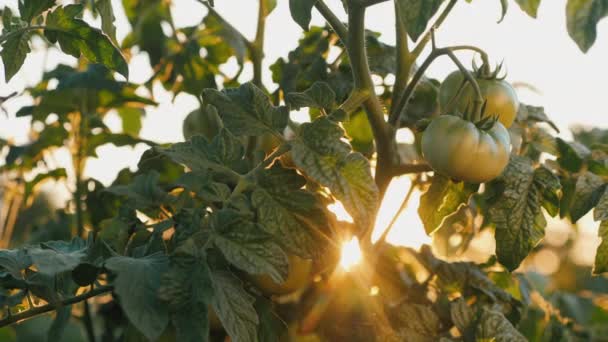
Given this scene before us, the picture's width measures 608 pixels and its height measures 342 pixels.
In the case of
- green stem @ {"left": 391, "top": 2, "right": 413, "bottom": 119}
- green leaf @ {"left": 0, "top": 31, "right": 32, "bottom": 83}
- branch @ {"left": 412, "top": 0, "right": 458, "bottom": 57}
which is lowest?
green stem @ {"left": 391, "top": 2, "right": 413, "bottom": 119}

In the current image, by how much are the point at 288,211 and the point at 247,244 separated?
0.21 ft

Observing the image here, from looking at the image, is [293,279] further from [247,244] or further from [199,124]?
[199,124]

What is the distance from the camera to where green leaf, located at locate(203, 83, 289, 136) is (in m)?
0.69

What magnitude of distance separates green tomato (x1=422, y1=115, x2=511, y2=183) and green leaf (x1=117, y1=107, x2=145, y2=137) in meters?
0.99

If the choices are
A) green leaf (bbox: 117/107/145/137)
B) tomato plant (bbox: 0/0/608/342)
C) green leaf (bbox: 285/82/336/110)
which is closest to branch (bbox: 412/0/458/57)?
tomato plant (bbox: 0/0/608/342)

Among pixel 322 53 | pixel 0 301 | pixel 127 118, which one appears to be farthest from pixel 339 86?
pixel 127 118

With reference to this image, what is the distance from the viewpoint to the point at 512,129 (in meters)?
1.04

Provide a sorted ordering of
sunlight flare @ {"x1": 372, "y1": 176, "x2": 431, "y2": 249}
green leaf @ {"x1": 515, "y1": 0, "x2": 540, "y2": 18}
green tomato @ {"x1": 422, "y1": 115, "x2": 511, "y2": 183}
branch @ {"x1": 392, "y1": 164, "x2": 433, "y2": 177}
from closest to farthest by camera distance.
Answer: green leaf @ {"x1": 515, "y1": 0, "x2": 540, "y2": 18}, green tomato @ {"x1": 422, "y1": 115, "x2": 511, "y2": 183}, branch @ {"x1": 392, "y1": 164, "x2": 433, "y2": 177}, sunlight flare @ {"x1": 372, "y1": 176, "x2": 431, "y2": 249}

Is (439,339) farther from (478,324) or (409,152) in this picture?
(409,152)

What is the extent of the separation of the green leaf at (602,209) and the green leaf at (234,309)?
16.3 inches

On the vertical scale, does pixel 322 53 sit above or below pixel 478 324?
above

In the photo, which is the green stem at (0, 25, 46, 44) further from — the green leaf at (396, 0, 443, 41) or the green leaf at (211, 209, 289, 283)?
the green leaf at (396, 0, 443, 41)

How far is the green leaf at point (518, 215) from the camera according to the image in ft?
2.64

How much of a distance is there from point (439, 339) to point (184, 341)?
41 centimetres
